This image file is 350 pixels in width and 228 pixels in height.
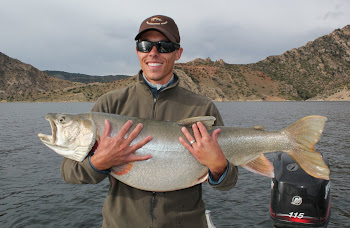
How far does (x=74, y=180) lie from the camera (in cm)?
323

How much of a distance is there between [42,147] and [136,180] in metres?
20.7

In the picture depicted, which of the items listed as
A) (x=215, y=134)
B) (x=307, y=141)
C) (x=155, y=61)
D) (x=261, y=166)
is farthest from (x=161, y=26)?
(x=307, y=141)

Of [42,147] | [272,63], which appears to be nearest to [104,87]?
[272,63]

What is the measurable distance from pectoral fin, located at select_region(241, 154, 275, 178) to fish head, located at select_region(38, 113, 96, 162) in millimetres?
2067

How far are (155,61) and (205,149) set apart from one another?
4.36 feet

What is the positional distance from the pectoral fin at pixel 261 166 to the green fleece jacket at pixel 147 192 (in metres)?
0.56

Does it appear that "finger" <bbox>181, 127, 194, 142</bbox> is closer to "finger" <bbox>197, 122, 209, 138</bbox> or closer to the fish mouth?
"finger" <bbox>197, 122, 209, 138</bbox>

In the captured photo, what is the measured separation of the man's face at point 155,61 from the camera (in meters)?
3.63

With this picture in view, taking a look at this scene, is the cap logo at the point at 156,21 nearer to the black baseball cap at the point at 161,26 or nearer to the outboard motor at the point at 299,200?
the black baseball cap at the point at 161,26

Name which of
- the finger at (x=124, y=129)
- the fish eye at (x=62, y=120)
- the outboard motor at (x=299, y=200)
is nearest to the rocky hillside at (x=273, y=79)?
the outboard motor at (x=299, y=200)

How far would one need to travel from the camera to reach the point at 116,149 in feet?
9.82

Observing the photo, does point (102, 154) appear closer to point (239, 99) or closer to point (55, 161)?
point (55, 161)

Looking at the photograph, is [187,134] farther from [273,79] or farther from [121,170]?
[273,79]

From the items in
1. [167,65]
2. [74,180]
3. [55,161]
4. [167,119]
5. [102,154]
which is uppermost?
[167,65]
